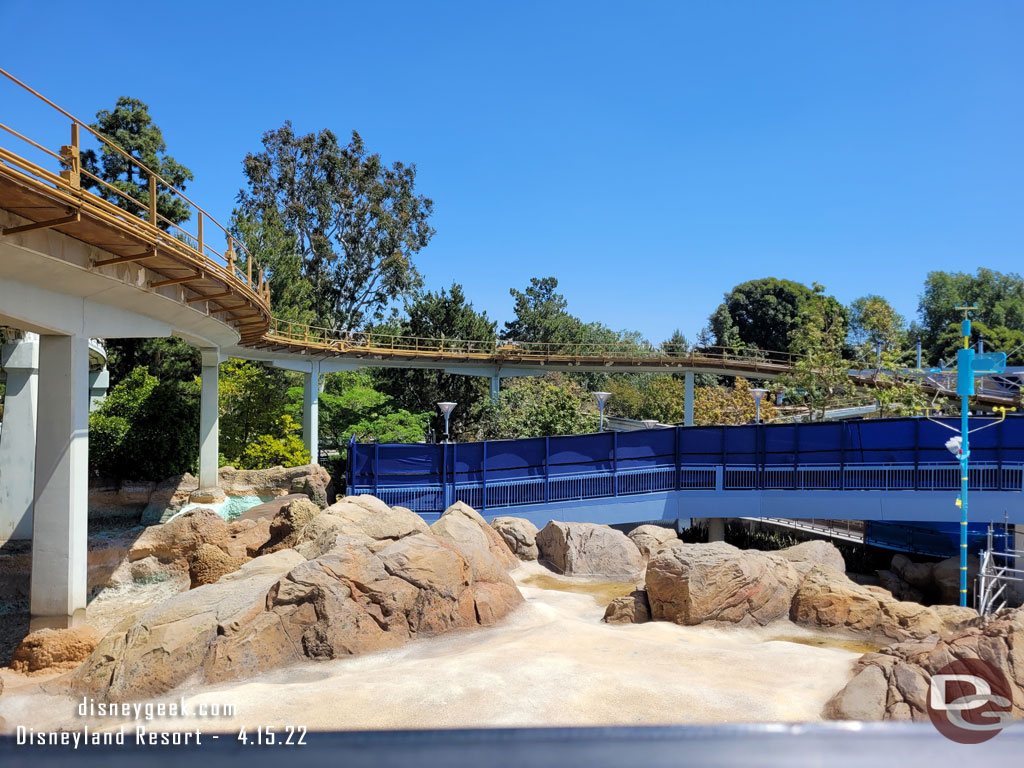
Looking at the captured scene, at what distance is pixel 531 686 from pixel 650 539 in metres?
11.1

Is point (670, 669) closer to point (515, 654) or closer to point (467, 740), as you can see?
point (515, 654)

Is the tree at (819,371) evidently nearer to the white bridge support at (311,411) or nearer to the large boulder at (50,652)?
the white bridge support at (311,411)

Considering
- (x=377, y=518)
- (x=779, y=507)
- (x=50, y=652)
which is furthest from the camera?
(x=779, y=507)

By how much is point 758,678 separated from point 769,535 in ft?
54.5

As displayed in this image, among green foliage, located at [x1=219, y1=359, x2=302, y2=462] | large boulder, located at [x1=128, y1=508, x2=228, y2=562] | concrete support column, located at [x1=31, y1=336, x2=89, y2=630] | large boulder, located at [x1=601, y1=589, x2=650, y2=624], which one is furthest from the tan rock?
green foliage, located at [x1=219, y1=359, x2=302, y2=462]

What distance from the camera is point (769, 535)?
2462 cm

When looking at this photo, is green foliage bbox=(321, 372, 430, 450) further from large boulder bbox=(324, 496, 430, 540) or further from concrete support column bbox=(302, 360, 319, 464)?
large boulder bbox=(324, 496, 430, 540)

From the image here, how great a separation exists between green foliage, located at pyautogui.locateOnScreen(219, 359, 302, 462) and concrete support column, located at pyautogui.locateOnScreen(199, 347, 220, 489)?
486 centimetres

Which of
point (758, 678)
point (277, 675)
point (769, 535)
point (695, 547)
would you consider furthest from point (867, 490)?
point (277, 675)

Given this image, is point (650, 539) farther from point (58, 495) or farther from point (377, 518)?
point (58, 495)

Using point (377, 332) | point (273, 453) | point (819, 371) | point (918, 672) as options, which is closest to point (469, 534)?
point (918, 672)

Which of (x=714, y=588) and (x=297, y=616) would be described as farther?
(x=714, y=588)

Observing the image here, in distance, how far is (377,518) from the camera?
49.5ft

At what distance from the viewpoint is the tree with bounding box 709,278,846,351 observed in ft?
Answer: 214
